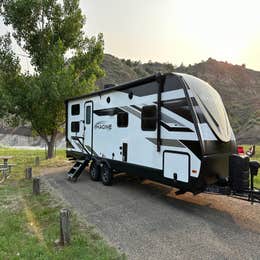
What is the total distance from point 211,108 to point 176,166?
1483 mm

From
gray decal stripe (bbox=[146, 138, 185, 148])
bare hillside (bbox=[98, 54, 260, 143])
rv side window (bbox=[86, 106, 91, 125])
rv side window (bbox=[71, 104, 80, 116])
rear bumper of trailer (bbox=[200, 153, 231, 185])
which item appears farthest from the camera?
bare hillside (bbox=[98, 54, 260, 143])

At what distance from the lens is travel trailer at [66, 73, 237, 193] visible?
478 centimetres

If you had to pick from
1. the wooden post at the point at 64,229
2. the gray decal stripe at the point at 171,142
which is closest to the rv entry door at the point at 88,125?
the gray decal stripe at the point at 171,142

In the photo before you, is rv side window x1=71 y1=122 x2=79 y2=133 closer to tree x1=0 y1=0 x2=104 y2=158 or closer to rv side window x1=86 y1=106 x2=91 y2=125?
rv side window x1=86 y1=106 x2=91 y2=125

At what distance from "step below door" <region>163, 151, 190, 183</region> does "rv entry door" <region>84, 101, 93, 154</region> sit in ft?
12.9

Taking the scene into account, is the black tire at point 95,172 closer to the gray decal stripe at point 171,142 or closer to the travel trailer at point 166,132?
the travel trailer at point 166,132

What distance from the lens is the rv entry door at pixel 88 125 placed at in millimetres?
8602

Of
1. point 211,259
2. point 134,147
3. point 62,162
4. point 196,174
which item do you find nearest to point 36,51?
point 62,162

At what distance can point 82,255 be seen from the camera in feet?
11.6

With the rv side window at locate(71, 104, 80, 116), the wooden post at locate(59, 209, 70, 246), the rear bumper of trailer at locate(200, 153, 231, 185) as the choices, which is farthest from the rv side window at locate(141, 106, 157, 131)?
the rv side window at locate(71, 104, 80, 116)

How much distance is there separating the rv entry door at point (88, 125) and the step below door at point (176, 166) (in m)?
3.92

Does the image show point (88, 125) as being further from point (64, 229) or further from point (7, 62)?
point (7, 62)

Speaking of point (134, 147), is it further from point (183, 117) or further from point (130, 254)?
point (130, 254)

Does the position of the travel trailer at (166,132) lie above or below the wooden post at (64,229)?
above
